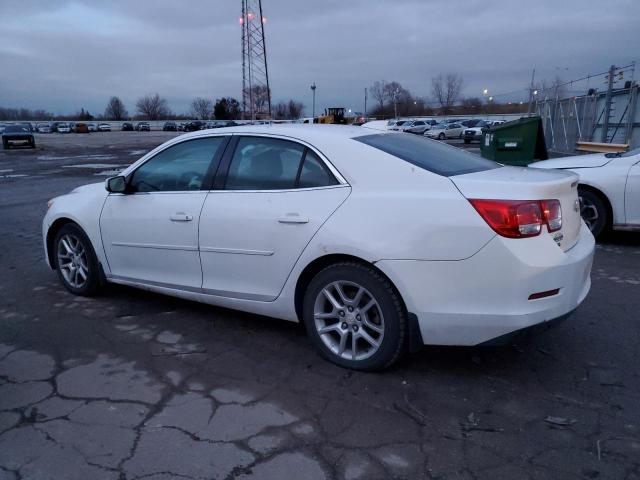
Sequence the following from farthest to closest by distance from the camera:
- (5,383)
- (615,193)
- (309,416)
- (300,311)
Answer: (615,193)
(300,311)
(5,383)
(309,416)

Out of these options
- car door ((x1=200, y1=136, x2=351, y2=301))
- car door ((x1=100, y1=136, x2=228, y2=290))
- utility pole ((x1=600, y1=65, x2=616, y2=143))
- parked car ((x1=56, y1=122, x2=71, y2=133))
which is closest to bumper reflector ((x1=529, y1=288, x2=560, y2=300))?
Result: car door ((x1=200, y1=136, x2=351, y2=301))

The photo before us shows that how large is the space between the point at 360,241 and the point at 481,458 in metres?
1.30

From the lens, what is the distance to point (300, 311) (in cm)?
361

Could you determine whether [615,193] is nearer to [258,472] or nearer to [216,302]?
[216,302]

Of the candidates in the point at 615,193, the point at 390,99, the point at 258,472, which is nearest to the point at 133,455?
the point at 258,472

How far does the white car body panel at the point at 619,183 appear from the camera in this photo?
623 centimetres

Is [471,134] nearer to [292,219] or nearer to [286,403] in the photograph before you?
[292,219]

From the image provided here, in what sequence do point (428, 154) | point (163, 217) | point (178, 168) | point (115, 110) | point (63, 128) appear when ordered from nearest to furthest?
point (428, 154) → point (163, 217) → point (178, 168) → point (63, 128) → point (115, 110)

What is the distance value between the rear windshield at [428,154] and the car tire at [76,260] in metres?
2.74

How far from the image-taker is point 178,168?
13.9 ft

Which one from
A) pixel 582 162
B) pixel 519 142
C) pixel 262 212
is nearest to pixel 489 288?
pixel 262 212

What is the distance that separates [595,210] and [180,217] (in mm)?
5083

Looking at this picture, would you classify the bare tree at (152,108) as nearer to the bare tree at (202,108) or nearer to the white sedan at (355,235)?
the bare tree at (202,108)

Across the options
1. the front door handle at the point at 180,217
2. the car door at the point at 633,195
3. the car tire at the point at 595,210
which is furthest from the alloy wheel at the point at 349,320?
the car door at the point at 633,195
